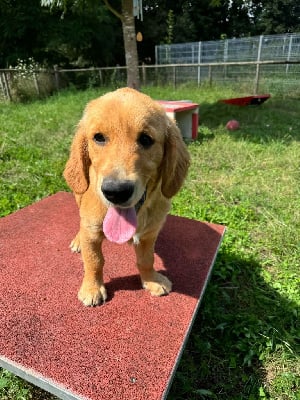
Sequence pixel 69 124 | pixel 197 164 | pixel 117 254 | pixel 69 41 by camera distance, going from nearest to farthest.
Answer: pixel 117 254 → pixel 197 164 → pixel 69 124 → pixel 69 41

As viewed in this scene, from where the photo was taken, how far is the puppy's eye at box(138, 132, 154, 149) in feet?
6.36

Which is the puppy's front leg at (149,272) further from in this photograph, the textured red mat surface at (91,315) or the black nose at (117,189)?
the black nose at (117,189)

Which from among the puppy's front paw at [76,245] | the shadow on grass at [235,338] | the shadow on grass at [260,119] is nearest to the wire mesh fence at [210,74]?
the shadow on grass at [260,119]

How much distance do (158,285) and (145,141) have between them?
1237 mm

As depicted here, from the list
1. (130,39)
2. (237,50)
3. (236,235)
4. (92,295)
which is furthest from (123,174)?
(237,50)

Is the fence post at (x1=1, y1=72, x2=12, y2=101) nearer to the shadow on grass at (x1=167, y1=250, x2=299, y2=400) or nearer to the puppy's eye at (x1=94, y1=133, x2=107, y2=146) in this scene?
the shadow on grass at (x1=167, y1=250, x2=299, y2=400)

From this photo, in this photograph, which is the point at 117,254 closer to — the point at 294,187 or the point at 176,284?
the point at 176,284

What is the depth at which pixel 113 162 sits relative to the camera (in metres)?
1.80

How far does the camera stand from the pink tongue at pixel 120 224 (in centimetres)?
197

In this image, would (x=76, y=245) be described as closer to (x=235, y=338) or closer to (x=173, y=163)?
(x=173, y=163)

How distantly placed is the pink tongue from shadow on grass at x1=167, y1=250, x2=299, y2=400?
117 cm

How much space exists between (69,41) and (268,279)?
17.5 m

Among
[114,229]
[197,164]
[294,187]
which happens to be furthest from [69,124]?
[114,229]

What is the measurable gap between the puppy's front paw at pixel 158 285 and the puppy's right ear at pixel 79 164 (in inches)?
37.1
